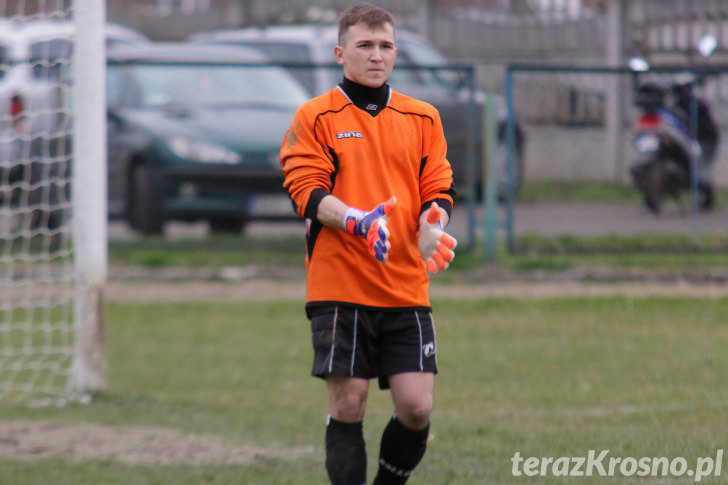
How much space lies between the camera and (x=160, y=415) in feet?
19.1

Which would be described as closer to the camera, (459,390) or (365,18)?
(365,18)

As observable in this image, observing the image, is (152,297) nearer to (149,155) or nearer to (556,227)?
(149,155)

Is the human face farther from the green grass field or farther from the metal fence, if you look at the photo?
the metal fence

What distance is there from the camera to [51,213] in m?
10.7

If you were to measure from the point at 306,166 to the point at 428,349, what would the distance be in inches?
30.8

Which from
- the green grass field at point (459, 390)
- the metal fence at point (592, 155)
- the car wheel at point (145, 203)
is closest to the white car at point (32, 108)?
the car wheel at point (145, 203)

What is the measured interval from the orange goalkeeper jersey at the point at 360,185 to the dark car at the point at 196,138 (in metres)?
6.25

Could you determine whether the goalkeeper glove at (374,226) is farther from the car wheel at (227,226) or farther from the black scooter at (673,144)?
the black scooter at (673,144)

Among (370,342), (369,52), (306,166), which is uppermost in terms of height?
(369,52)

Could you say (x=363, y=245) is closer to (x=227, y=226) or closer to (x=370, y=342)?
(x=370, y=342)

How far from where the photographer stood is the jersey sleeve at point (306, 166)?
3.71 metres

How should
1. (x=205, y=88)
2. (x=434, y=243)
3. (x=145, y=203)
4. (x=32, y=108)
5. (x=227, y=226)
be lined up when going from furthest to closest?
(x=227, y=226)
(x=32, y=108)
(x=205, y=88)
(x=145, y=203)
(x=434, y=243)

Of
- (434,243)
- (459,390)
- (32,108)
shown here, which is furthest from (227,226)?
(434,243)

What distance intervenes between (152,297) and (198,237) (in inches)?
69.4
